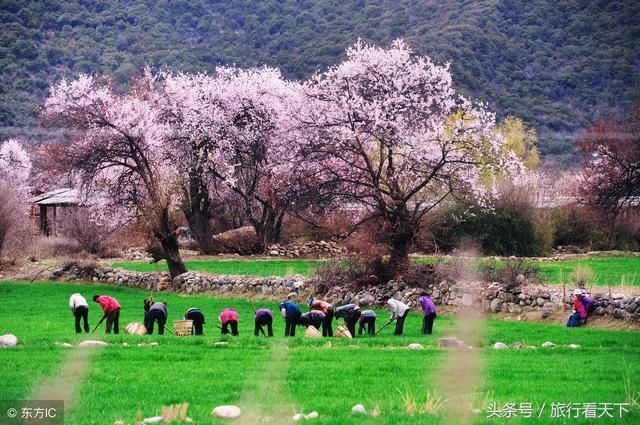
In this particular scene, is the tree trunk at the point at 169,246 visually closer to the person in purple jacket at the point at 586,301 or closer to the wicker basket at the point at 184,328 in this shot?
the wicker basket at the point at 184,328

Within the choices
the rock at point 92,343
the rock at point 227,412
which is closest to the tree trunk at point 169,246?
the rock at point 92,343

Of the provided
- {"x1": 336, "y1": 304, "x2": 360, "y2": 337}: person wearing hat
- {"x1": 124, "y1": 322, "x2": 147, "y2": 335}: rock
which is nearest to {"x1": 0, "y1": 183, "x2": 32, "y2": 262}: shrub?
{"x1": 124, "y1": 322, "x2": 147, "y2": 335}: rock

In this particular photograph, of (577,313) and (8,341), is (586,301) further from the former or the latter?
(8,341)

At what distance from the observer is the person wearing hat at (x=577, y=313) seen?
23438 mm

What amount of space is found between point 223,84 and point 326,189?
21027 mm

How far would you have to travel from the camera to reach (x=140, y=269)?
143ft

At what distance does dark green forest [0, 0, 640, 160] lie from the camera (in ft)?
244

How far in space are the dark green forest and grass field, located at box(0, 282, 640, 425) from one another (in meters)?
51.6

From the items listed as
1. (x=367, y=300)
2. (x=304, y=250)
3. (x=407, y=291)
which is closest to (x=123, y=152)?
(x=304, y=250)

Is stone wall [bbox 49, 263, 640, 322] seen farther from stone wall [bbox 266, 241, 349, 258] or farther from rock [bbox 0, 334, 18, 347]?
stone wall [bbox 266, 241, 349, 258]

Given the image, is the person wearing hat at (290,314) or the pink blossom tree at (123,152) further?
the pink blossom tree at (123,152)

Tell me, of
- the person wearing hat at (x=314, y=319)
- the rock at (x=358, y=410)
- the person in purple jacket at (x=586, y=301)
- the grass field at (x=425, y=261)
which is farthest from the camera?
the grass field at (x=425, y=261)

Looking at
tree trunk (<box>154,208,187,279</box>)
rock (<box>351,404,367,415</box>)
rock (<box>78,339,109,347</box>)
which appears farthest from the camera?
tree trunk (<box>154,208,187,279</box>)

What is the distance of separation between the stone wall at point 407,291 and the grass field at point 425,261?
1724 millimetres
